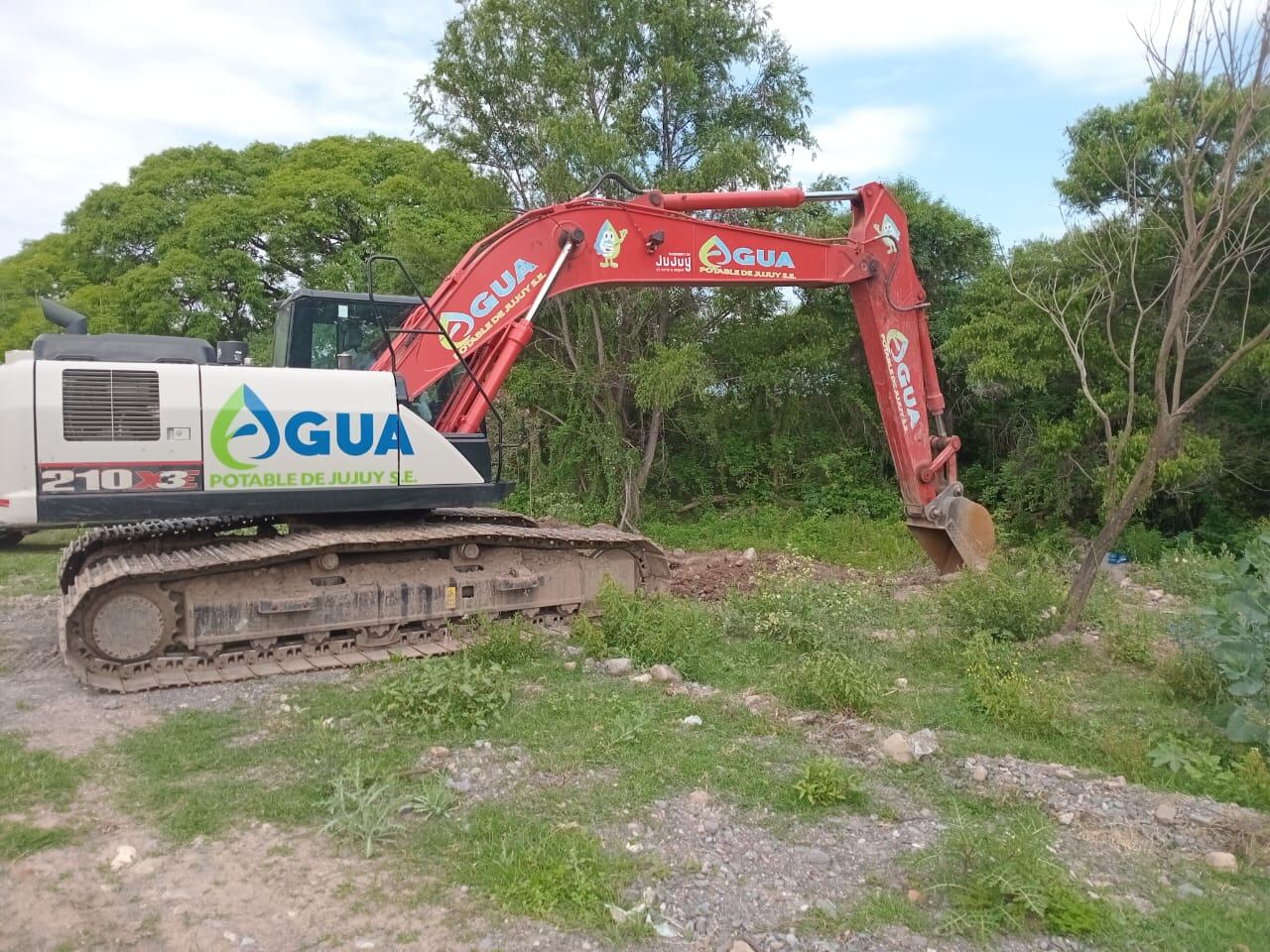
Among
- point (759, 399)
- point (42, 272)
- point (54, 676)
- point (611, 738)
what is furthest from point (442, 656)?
point (42, 272)

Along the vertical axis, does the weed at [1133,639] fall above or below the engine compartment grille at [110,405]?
below

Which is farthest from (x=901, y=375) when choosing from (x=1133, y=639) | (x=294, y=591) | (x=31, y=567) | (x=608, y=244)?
(x=31, y=567)

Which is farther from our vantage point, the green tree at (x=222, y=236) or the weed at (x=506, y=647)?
the green tree at (x=222, y=236)

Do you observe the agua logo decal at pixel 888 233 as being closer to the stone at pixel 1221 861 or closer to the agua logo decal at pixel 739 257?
the agua logo decal at pixel 739 257

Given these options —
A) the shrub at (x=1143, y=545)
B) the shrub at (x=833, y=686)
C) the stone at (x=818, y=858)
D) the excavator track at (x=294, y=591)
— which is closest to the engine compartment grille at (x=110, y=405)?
the excavator track at (x=294, y=591)

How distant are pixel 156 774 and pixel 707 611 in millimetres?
4517

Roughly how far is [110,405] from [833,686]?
4.99 metres

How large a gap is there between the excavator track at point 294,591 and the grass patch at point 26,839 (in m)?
2.10

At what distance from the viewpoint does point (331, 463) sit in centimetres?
679

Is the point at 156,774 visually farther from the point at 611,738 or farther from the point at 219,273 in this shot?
the point at 219,273

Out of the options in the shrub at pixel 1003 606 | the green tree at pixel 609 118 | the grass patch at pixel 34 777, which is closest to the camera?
the grass patch at pixel 34 777

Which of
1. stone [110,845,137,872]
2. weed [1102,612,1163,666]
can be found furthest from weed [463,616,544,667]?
weed [1102,612,1163,666]

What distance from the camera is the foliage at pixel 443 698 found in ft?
17.6

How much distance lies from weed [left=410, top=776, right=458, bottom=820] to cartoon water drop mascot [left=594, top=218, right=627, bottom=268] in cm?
503
